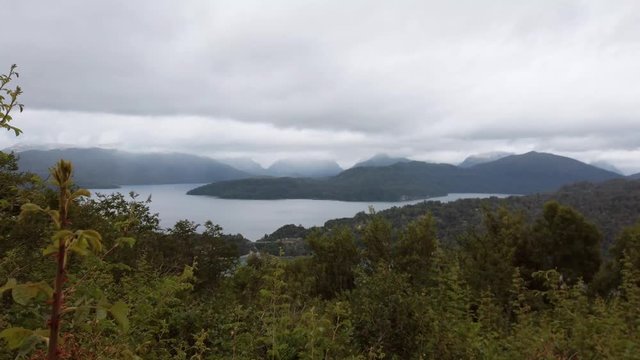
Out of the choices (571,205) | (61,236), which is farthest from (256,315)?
(571,205)

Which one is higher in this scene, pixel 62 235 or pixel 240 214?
pixel 62 235

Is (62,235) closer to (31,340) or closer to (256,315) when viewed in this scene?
(31,340)

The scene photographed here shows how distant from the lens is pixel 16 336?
102 cm

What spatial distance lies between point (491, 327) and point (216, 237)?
11429 mm

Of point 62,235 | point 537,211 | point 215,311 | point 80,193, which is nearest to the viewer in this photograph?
point 62,235

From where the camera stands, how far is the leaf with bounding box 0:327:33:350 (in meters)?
0.97

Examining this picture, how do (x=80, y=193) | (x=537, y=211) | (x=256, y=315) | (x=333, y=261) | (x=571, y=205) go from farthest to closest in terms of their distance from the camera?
1. (x=537, y=211)
2. (x=571, y=205)
3. (x=333, y=261)
4. (x=256, y=315)
5. (x=80, y=193)

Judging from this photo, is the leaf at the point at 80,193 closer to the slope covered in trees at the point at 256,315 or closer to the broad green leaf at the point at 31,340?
the slope covered in trees at the point at 256,315

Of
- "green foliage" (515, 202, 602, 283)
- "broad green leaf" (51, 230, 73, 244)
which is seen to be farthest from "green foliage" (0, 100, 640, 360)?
"green foliage" (515, 202, 602, 283)

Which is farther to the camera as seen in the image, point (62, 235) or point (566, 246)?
point (566, 246)

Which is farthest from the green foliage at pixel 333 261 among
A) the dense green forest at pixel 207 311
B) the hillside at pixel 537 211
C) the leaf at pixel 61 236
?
the hillside at pixel 537 211

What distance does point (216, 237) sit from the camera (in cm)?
1577

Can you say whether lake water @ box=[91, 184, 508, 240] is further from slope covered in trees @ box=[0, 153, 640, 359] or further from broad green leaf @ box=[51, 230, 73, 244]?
broad green leaf @ box=[51, 230, 73, 244]

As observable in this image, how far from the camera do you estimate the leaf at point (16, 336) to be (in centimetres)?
97
